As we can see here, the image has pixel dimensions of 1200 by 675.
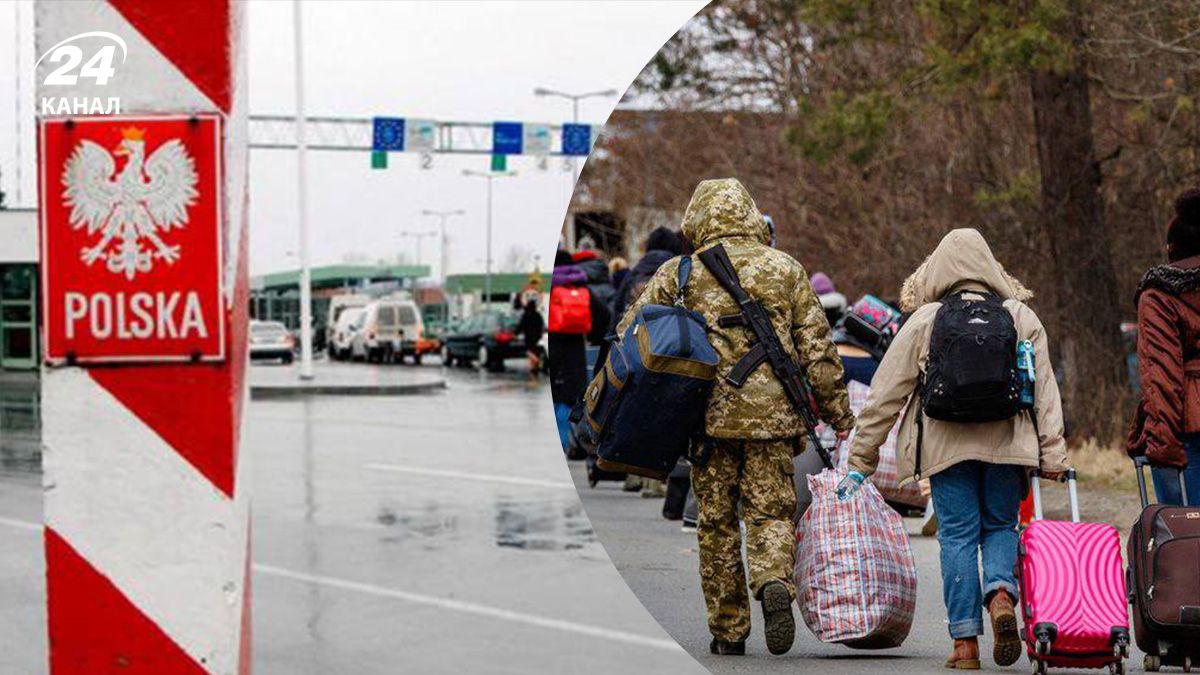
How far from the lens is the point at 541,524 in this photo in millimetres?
12000

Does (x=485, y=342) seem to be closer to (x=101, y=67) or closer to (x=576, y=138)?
(x=576, y=138)

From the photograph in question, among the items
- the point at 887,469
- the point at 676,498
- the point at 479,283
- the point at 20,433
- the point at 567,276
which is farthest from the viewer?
the point at 479,283

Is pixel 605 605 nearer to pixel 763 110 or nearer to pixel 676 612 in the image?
pixel 676 612

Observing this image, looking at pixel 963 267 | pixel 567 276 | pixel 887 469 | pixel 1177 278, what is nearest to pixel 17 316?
pixel 567 276

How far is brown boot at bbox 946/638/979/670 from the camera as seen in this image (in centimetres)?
676

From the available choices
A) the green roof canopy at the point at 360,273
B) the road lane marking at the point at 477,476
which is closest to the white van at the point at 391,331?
the road lane marking at the point at 477,476

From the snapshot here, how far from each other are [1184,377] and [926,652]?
62.9 inches

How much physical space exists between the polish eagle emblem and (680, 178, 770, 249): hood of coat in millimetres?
4743

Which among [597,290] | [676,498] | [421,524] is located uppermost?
[597,290]

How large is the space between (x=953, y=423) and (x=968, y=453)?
0.14 metres

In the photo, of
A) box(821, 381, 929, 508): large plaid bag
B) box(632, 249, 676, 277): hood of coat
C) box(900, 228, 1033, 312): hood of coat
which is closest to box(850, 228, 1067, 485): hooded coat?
box(900, 228, 1033, 312): hood of coat

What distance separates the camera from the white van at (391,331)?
55.8 m

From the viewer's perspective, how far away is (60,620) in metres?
2.47

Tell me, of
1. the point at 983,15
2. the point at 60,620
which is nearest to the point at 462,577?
the point at 60,620
